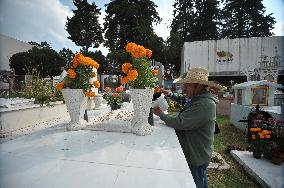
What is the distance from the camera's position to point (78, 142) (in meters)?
2.28

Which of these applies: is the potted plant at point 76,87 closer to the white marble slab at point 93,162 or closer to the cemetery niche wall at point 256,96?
the white marble slab at point 93,162

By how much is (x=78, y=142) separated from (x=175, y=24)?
36.8 m

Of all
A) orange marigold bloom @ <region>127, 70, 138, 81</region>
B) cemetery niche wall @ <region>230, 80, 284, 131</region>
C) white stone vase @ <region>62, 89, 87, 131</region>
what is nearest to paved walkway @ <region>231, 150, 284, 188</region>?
orange marigold bloom @ <region>127, 70, 138, 81</region>

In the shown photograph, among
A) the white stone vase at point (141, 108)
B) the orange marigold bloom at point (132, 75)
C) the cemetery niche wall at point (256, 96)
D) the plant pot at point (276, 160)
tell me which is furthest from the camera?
the cemetery niche wall at point (256, 96)

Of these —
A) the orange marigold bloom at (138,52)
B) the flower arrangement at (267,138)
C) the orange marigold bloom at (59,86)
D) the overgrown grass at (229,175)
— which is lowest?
the overgrown grass at (229,175)

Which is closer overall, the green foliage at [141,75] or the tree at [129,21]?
the green foliage at [141,75]

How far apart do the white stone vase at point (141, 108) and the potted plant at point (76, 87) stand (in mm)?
603

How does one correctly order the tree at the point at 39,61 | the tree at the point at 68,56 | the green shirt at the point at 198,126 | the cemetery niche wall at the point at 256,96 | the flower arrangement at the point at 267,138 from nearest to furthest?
the green shirt at the point at 198,126 → the tree at the point at 68,56 → the flower arrangement at the point at 267,138 → the cemetery niche wall at the point at 256,96 → the tree at the point at 39,61

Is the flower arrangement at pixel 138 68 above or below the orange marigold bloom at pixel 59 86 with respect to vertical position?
above

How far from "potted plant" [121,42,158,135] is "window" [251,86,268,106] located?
6.80 metres

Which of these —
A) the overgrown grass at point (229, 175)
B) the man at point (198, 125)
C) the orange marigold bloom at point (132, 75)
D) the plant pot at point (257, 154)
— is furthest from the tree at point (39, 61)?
the man at point (198, 125)

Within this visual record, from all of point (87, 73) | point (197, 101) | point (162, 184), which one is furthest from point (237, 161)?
point (162, 184)

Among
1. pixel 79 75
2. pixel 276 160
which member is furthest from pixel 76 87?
pixel 276 160

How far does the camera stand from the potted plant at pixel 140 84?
269 centimetres
